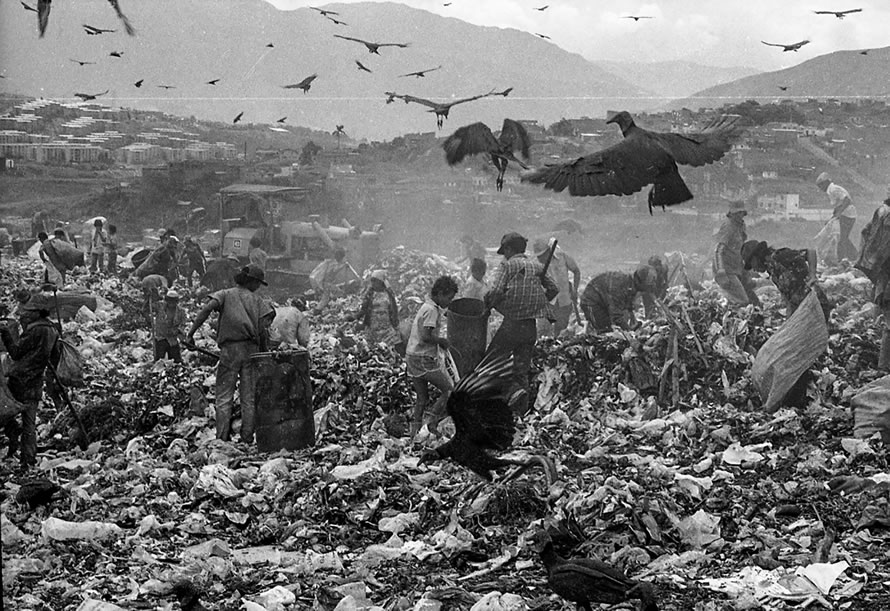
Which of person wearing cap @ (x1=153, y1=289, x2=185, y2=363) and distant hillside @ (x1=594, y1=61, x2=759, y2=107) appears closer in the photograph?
person wearing cap @ (x1=153, y1=289, x2=185, y2=363)

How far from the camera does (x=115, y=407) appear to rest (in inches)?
276

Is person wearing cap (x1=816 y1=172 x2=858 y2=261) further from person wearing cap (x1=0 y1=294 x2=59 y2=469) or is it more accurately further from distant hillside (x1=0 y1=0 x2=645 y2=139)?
person wearing cap (x1=0 y1=294 x2=59 y2=469)

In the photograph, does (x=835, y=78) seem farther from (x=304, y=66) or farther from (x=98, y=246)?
(x=98, y=246)

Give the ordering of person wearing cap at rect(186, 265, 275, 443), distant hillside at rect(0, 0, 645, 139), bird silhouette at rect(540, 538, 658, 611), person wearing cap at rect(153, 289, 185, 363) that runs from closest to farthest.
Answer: bird silhouette at rect(540, 538, 658, 611)
person wearing cap at rect(186, 265, 275, 443)
person wearing cap at rect(153, 289, 185, 363)
distant hillside at rect(0, 0, 645, 139)

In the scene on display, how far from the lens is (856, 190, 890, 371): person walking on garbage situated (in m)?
6.95

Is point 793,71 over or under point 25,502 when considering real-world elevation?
A: over

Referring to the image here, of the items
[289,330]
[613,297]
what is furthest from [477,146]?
[289,330]

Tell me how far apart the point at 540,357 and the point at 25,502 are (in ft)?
12.4

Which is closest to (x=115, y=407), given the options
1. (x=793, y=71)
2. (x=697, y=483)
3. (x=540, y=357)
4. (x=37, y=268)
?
(x=540, y=357)

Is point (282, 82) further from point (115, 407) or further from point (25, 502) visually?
point (25, 502)

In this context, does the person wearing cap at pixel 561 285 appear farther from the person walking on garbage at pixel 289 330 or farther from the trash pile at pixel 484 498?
the person walking on garbage at pixel 289 330

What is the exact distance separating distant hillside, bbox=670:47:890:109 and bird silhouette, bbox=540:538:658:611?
1126cm

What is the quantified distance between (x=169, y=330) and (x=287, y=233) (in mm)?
3718

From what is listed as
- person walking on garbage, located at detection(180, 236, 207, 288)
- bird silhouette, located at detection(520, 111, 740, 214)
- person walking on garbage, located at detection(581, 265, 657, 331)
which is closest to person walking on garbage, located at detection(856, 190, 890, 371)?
bird silhouette, located at detection(520, 111, 740, 214)
